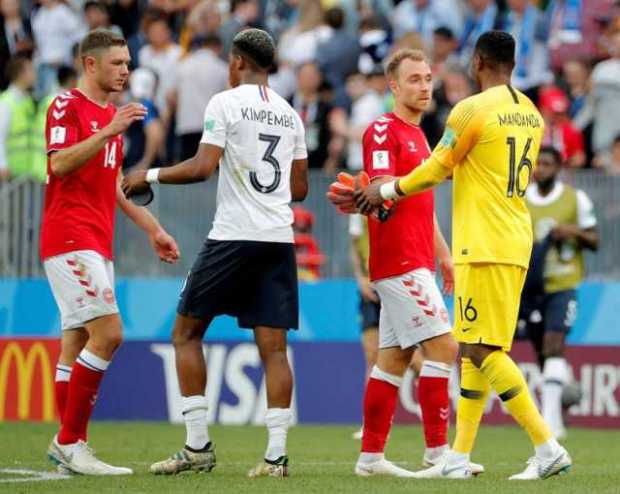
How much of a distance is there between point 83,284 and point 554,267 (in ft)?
19.5

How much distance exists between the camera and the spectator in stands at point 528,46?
20.6 metres

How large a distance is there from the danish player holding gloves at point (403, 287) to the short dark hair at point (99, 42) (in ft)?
5.65

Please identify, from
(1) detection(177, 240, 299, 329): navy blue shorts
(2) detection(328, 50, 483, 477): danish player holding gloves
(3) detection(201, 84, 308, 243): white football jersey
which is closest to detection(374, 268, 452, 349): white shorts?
(2) detection(328, 50, 483, 477): danish player holding gloves

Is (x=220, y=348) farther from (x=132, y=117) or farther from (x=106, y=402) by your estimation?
(x=132, y=117)

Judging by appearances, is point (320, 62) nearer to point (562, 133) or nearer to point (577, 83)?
point (577, 83)

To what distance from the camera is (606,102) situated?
64.2 ft

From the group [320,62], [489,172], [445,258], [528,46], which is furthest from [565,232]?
[320,62]

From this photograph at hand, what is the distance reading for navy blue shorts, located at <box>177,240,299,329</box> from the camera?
1030cm

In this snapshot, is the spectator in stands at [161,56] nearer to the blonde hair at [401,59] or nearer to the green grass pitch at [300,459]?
the green grass pitch at [300,459]

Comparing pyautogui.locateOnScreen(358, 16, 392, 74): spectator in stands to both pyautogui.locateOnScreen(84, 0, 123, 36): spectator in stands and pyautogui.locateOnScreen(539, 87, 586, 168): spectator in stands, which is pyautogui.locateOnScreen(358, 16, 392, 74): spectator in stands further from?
pyautogui.locateOnScreen(84, 0, 123, 36): spectator in stands

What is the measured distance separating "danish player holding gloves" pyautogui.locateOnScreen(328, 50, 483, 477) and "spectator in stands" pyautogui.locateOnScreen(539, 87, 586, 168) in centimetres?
845

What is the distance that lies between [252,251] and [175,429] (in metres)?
5.80

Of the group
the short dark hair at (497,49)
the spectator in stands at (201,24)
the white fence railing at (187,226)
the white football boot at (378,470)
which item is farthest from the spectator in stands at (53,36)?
the short dark hair at (497,49)

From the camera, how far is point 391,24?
22.3m
